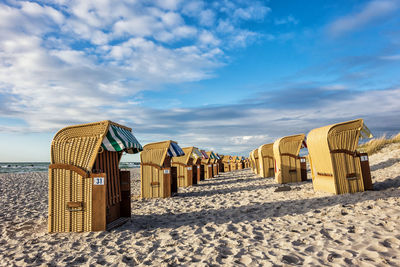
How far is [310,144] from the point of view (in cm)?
934

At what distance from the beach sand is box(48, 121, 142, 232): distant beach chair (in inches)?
11.6

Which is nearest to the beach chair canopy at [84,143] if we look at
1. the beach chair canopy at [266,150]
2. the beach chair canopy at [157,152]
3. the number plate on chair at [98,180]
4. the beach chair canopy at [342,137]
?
the number plate on chair at [98,180]

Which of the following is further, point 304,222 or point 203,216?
point 203,216

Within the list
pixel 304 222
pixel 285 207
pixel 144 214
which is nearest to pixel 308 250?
pixel 304 222

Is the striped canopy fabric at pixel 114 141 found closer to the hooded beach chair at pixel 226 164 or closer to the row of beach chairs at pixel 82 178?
the row of beach chairs at pixel 82 178

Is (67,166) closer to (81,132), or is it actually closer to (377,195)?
(81,132)

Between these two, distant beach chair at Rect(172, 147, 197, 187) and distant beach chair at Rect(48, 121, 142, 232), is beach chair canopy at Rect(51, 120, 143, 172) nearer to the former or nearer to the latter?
distant beach chair at Rect(48, 121, 142, 232)

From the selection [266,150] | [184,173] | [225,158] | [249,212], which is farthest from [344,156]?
[225,158]

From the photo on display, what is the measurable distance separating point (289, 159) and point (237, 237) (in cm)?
909

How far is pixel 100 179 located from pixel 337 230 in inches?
191

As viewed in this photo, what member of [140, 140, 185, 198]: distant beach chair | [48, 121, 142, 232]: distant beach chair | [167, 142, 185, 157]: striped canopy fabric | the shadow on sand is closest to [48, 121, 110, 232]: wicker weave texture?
[48, 121, 142, 232]: distant beach chair

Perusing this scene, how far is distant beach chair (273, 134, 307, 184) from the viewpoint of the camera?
512 inches

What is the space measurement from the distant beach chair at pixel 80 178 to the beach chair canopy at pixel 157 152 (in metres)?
4.52

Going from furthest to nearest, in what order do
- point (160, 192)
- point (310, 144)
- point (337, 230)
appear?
1. point (160, 192)
2. point (310, 144)
3. point (337, 230)
